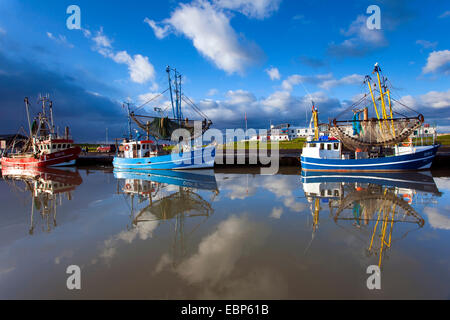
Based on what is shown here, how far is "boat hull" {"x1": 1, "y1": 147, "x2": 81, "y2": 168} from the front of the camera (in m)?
28.9

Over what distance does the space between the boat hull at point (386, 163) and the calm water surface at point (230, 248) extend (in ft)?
29.9

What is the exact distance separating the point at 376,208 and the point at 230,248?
662cm

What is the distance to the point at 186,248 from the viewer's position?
5277mm

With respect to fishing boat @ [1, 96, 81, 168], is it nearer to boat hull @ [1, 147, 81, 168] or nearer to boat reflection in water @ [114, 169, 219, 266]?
boat hull @ [1, 147, 81, 168]

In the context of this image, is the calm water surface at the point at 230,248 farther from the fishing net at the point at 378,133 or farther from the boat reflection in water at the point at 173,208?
the fishing net at the point at 378,133

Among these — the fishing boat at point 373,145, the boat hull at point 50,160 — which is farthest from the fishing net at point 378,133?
the boat hull at point 50,160

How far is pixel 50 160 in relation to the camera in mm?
29328

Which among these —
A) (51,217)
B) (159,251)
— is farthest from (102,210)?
(159,251)

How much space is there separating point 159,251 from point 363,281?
4.37m

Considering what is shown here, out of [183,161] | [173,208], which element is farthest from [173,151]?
[173,208]

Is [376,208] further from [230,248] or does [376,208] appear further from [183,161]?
[183,161]

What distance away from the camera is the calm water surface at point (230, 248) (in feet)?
12.4

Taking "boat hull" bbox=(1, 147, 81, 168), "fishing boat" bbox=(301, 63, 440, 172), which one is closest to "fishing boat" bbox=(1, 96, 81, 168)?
"boat hull" bbox=(1, 147, 81, 168)
